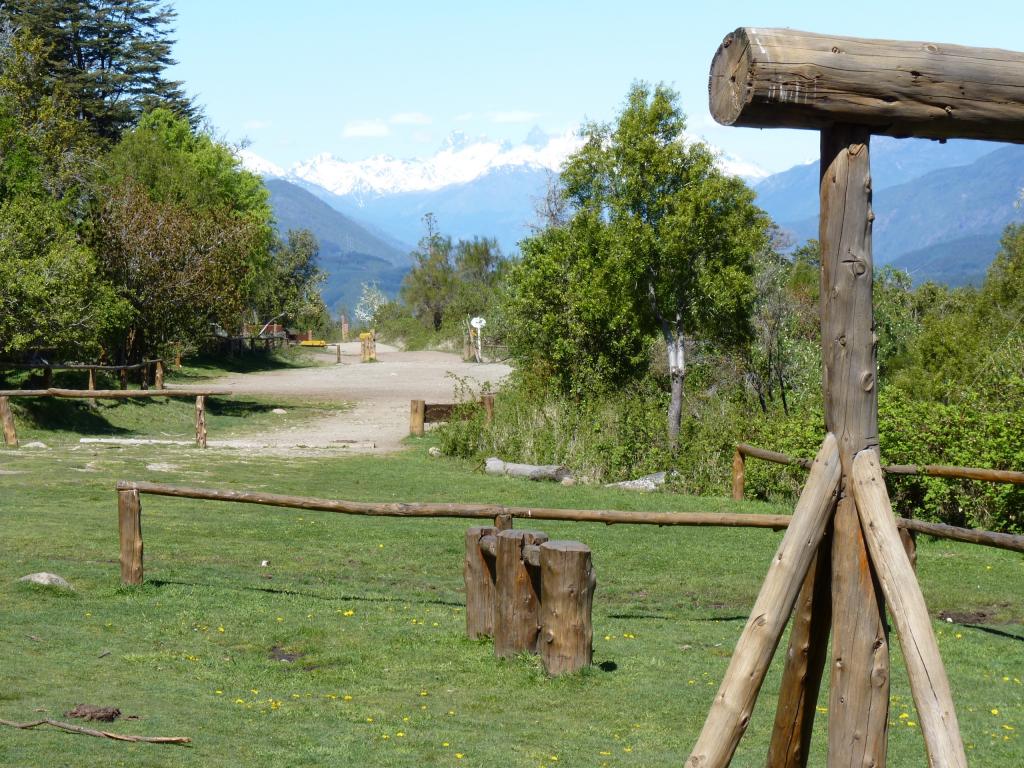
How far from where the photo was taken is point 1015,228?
110 feet

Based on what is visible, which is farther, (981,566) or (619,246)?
(619,246)

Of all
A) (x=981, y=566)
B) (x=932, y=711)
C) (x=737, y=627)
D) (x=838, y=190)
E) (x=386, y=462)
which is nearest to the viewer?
(x=932, y=711)

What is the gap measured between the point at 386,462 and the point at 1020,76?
55.3 feet

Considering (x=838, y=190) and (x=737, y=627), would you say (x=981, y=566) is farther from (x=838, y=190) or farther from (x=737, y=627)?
(x=838, y=190)

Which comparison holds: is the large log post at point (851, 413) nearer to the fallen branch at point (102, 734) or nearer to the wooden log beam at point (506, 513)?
the fallen branch at point (102, 734)

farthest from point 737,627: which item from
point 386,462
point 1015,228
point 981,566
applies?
point 1015,228

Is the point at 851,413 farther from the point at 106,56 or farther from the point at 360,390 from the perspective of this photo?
the point at 106,56

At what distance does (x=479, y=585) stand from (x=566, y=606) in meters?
1.02

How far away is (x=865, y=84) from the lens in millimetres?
4391

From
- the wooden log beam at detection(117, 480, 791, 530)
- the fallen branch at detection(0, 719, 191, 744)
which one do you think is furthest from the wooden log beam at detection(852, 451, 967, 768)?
the wooden log beam at detection(117, 480, 791, 530)

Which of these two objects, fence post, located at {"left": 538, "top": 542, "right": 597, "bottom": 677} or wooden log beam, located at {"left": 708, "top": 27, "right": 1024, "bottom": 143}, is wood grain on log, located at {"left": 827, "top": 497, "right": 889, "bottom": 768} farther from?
fence post, located at {"left": 538, "top": 542, "right": 597, "bottom": 677}

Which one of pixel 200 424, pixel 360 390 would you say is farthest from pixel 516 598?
pixel 360 390

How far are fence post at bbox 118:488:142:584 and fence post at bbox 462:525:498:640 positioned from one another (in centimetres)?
311

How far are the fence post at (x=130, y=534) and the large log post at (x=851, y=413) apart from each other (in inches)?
271
